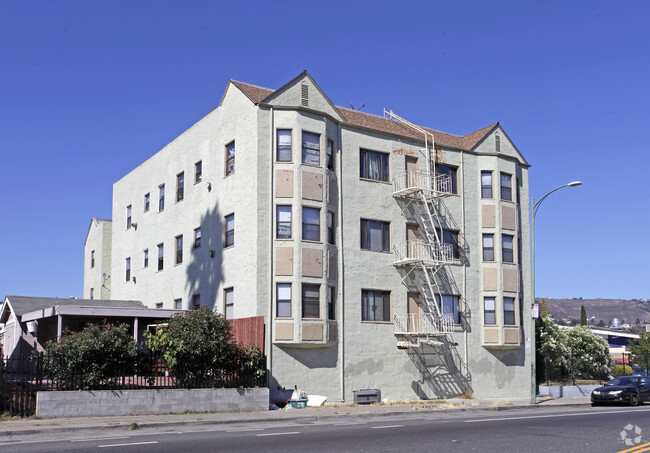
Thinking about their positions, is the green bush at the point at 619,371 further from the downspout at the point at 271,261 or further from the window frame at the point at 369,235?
the downspout at the point at 271,261

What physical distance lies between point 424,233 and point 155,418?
15.9 meters

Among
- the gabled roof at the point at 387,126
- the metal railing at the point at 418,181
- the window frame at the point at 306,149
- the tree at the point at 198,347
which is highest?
the gabled roof at the point at 387,126

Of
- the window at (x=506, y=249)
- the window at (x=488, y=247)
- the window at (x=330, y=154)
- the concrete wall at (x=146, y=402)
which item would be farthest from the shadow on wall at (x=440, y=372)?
the concrete wall at (x=146, y=402)

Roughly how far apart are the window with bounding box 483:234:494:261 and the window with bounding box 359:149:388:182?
6.44m

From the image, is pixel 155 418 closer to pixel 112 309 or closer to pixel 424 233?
pixel 112 309

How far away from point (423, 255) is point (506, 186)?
6.95 m

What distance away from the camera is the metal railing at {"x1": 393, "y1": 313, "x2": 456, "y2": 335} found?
30.0 m

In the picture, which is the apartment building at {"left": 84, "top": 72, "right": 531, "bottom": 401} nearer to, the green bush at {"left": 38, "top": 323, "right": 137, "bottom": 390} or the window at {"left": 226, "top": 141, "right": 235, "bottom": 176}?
the window at {"left": 226, "top": 141, "right": 235, "bottom": 176}

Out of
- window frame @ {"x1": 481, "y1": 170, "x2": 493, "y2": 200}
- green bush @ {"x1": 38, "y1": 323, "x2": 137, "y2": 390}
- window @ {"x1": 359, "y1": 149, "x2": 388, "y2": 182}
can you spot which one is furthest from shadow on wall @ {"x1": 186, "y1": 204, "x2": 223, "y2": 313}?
window frame @ {"x1": 481, "y1": 170, "x2": 493, "y2": 200}

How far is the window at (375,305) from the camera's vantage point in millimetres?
29359

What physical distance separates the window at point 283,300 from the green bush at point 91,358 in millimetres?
6612

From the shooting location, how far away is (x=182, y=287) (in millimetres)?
33469

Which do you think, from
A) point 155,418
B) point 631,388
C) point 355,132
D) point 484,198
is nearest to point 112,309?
point 155,418

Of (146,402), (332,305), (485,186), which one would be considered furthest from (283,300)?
(485,186)
